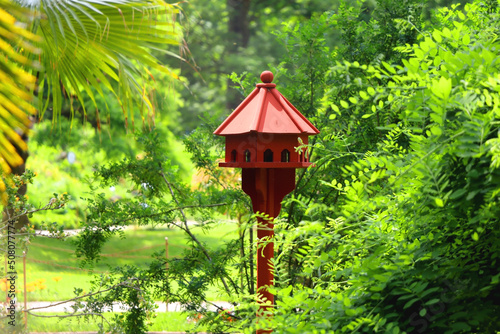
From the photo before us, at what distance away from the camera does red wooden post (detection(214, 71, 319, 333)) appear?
2.82 metres

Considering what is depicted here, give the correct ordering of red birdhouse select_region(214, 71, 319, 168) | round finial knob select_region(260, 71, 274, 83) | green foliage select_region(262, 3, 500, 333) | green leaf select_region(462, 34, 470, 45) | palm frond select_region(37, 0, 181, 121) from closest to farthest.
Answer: green foliage select_region(262, 3, 500, 333) < green leaf select_region(462, 34, 470, 45) < red birdhouse select_region(214, 71, 319, 168) < round finial knob select_region(260, 71, 274, 83) < palm frond select_region(37, 0, 181, 121)

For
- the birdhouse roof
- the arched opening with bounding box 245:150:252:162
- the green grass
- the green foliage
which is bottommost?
the green grass

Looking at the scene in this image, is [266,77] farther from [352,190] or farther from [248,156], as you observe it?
[352,190]

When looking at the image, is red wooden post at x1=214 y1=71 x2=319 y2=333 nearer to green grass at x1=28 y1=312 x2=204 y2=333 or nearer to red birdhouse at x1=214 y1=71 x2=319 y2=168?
red birdhouse at x1=214 y1=71 x2=319 y2=168

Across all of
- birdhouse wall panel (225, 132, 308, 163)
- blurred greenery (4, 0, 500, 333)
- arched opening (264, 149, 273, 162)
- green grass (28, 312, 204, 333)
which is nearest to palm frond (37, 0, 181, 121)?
blurred greenery (4, 0, 500, 333)

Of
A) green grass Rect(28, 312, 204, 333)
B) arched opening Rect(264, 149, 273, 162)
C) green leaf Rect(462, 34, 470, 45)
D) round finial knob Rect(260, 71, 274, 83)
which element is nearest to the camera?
green leaf Rect(462, 34, 470, 45)

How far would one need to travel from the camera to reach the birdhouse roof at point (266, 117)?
2.82 m

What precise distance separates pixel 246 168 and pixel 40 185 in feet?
27.2

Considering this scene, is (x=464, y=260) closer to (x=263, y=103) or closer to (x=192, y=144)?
(x=263, y=103)

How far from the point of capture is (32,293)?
7926mm

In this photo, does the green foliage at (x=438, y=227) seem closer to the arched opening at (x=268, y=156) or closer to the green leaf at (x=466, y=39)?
the green leaf at (x=466, y=39)

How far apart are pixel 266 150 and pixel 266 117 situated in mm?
191

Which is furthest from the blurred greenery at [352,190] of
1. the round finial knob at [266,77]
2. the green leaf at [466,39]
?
the round finial knob at [266,77]

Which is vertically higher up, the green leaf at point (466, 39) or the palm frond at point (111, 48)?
the palm frond at point (111, 48)
